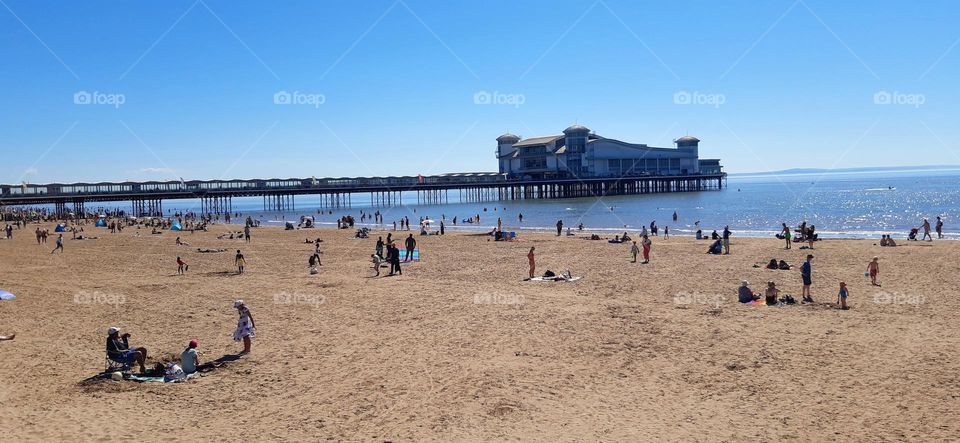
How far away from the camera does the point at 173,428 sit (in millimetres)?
7824

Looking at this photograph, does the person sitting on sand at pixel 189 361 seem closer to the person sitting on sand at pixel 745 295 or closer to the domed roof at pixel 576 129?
the person sitting on sand at pixel 745 295

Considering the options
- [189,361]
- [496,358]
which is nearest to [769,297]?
[496,358]

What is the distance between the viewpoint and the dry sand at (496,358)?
7.90 meters

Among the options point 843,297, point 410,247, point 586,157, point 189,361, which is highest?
point 586,157

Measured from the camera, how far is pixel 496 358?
1061cm

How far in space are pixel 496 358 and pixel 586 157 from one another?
8446cm

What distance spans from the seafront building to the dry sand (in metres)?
73.9

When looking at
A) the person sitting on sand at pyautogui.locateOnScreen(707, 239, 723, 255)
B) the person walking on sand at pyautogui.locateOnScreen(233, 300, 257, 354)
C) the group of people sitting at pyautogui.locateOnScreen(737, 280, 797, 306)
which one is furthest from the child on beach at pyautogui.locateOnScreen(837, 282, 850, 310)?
the person sitting on sand at pyautogui.locateOnScreen(707, 239, 723, 255)

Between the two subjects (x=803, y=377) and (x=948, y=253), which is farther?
(x=948, y=253)

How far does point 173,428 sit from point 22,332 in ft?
21.7

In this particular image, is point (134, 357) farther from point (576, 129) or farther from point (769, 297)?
point (576, 129)

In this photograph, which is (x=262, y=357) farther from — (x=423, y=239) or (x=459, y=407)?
(x=423, y=239)

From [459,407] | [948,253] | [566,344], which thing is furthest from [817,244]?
[459,407]

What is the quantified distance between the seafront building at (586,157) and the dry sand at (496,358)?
242 feet
